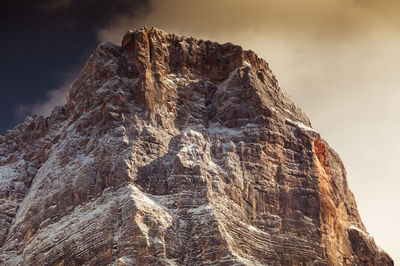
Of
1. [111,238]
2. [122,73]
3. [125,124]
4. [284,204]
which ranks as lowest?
[111,238]

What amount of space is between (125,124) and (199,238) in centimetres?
2347

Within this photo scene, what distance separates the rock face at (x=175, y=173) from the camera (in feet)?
499

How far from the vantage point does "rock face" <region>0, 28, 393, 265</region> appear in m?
152

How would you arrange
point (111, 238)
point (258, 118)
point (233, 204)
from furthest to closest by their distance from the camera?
point (258, 118), point (233, 204), point (111, 238)

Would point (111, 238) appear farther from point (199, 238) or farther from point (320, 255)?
point (320, 255)

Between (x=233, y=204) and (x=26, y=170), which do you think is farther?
(x=26, y=170)

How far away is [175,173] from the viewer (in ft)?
521

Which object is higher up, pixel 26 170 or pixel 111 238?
pixel 26 170

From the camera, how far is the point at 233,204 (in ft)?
522

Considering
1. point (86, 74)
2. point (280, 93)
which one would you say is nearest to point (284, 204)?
point (280, 93)

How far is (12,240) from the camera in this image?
16538 centimetres

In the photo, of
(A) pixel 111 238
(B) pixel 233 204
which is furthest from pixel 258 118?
(A) pixel 111 238

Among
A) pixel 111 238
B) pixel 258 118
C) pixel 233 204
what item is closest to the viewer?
pixel 111 238

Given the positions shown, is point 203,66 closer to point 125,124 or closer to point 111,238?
point 125,124
